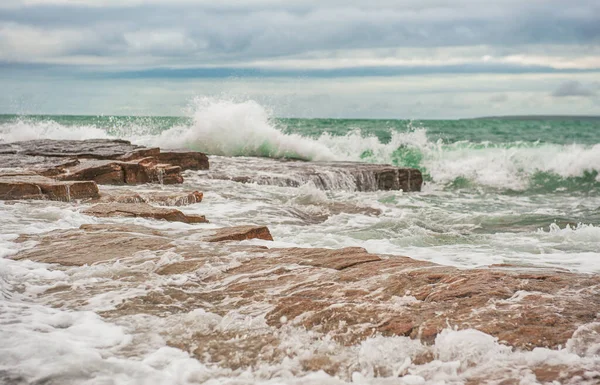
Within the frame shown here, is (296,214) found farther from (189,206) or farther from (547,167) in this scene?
(547,167)

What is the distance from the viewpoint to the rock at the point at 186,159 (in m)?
14.7

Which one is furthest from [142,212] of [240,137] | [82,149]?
[240,137]

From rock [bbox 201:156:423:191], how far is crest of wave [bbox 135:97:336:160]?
3.06 metres

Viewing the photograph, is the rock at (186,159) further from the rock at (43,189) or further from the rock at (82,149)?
the rock at (43,189)

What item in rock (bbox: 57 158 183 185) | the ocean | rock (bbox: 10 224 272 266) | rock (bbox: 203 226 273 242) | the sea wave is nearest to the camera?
the ocean

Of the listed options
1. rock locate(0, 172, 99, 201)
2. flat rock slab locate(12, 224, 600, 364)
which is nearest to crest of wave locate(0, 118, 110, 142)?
rock locate(0, 172, 99, 201)

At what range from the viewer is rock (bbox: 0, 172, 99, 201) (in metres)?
8.83

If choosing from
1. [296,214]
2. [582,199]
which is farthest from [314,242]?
[582,199]

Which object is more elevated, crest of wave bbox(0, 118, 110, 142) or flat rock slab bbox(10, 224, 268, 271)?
crest of wave bbox(0, 118, 110, 142)

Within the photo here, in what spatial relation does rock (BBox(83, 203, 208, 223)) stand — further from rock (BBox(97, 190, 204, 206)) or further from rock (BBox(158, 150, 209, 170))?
rock (BBox(158, 150, 209, 170))

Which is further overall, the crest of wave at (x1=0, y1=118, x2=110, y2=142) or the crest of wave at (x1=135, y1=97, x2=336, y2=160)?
the crest of wave at (x1=0, y1=118, x2=110, y2=142)

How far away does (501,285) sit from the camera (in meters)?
4.05

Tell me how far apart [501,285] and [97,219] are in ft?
16.4

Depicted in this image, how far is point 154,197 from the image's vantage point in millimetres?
9555
